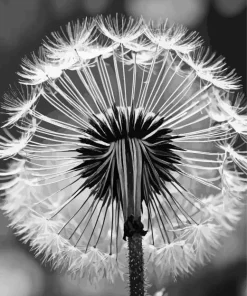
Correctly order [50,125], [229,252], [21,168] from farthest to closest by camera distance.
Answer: [229,252], [21,168], [50,125]

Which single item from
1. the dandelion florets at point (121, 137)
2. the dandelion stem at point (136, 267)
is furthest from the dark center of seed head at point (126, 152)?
the dandelion stem at point (136, 267)

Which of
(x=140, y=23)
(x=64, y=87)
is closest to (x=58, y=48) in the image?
(x=64, y=87)

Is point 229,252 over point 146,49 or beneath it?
beneath

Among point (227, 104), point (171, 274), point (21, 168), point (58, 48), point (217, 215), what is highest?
point (58, 48)

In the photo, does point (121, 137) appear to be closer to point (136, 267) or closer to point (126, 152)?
point (126, 152)

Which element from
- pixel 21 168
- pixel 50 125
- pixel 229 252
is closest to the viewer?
pixel 50 125

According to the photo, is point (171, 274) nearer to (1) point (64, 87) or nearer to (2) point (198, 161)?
(2) point (198, 161)

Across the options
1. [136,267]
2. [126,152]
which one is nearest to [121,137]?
[126,152]
